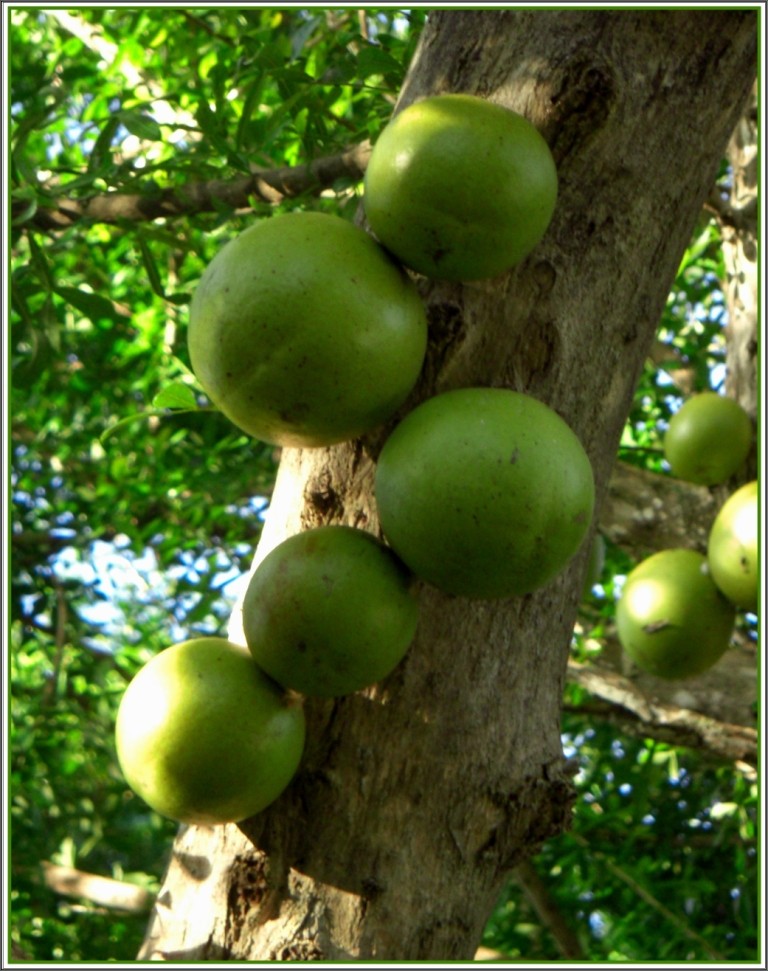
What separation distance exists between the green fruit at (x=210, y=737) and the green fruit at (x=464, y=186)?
53cm

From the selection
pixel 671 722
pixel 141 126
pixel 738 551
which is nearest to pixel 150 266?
pixel 141 126

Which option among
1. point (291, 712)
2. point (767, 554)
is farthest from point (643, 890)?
point (291, 712)

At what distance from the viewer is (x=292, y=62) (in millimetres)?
2211

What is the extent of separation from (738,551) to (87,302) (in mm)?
1472

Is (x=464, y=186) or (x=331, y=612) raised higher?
(x=464, y=186)

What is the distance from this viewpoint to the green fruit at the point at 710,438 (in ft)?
9.39

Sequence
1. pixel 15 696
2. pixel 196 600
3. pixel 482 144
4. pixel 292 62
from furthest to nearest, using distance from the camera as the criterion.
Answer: pixel 15 696, pixel 196 600, pixel 292 62, pixel 482 144

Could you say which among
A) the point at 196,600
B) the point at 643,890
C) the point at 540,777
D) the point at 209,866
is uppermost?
the point at 196,600

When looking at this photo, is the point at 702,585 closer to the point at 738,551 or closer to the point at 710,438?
the point at 738,551

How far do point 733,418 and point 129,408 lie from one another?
206cm

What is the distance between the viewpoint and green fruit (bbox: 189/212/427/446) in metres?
1.21

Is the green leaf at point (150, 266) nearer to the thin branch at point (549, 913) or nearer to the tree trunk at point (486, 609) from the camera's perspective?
the tree trunk at point (486, 609)

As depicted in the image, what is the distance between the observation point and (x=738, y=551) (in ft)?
8.07

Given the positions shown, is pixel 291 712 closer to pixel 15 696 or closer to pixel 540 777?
pixel 540 777
